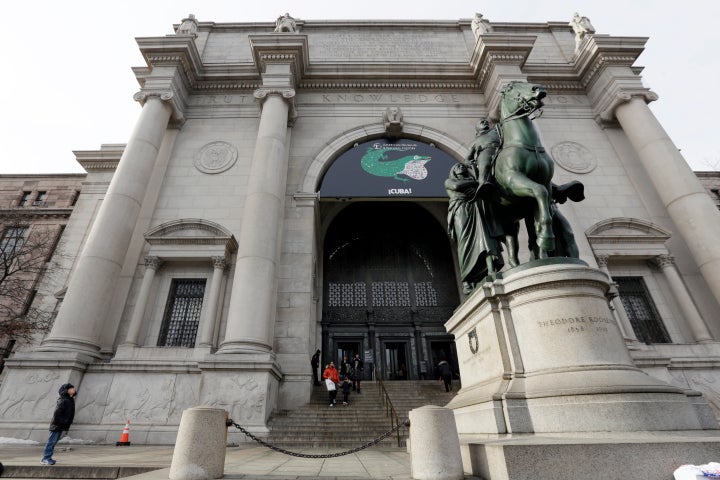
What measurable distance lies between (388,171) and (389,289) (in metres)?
7.61

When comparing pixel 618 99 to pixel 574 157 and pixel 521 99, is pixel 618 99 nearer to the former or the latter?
pixel 574 157

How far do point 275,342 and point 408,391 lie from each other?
16.4 feet

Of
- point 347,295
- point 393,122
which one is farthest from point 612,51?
point 347,295

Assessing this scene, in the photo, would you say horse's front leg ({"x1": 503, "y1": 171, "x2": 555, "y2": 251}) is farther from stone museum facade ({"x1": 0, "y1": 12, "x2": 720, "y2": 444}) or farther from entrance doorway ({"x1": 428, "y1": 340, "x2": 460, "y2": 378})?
entrance doorway ({"x1": 428, "y1": 340, "x2": 460, "y2": 378})

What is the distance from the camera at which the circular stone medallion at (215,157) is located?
15.7 meters

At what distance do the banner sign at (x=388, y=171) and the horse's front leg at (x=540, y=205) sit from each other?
32.4 feet

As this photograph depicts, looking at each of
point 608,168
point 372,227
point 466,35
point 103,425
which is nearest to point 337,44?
point 466,35

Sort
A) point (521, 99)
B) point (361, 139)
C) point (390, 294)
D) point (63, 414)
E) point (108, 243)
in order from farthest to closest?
point (390, 294) < point (361, 139) < point (108, 243) < point (63, 414) < point (521, 99)

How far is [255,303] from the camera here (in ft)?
37.1

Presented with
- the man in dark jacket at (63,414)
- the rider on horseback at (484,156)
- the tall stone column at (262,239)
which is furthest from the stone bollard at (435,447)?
the tall stone column at (262,239)

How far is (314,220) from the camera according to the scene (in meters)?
15.5

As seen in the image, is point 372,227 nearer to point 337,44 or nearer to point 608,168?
point 337,44

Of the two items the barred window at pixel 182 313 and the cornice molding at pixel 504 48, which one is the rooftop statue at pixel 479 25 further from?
the barred window at pixel 182 313

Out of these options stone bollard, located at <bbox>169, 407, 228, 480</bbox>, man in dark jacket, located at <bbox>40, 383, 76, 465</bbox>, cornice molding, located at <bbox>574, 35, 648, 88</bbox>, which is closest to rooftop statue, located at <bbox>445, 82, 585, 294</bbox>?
stone bollard, located at <bbox>169, 407, 228, 480</bbox>
